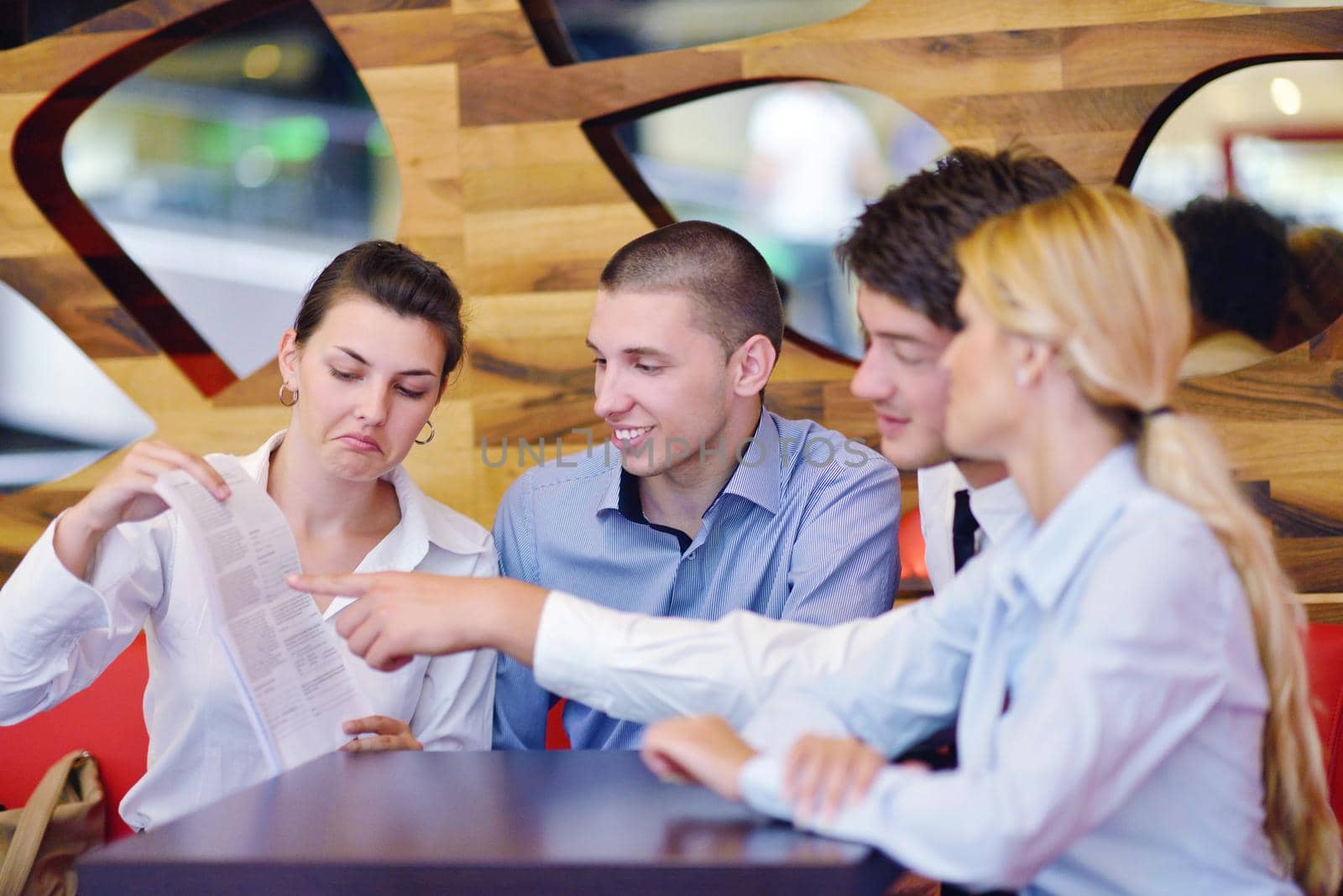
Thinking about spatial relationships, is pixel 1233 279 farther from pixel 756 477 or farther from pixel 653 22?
pixel 653 22

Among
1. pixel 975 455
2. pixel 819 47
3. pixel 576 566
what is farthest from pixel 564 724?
pixel 819 47

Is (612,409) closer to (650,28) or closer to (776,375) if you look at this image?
(776,375)

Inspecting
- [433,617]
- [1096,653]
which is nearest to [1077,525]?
[1096,653]

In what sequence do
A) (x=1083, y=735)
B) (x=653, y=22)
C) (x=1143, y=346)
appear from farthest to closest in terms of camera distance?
(x=653, y=22) < (x=1143, y=346) < (x=1083, y=735)

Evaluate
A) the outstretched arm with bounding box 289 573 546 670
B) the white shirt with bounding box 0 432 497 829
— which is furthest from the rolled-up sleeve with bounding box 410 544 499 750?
the outstretched arm with bounding box 289 573 546 670

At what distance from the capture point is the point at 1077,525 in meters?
0.99

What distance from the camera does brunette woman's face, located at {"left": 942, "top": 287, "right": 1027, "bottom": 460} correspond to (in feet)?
3.35

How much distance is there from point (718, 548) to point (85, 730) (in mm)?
1133

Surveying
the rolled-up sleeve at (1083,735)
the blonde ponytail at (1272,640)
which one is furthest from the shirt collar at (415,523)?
the blonde ponytail at (1272,640)

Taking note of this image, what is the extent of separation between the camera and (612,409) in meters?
1.92

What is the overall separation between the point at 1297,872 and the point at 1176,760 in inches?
8.5

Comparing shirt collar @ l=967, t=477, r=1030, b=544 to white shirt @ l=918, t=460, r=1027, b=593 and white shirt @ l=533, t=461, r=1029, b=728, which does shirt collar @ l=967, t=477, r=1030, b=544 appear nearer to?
white shirt @ l=918, t=460, r=1027, b=593

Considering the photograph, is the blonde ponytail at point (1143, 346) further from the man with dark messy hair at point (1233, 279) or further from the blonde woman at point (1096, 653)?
the man with dark messy hair at point (1233, 279)

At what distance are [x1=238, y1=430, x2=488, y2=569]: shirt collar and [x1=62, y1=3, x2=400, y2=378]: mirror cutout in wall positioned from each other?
0.87m
